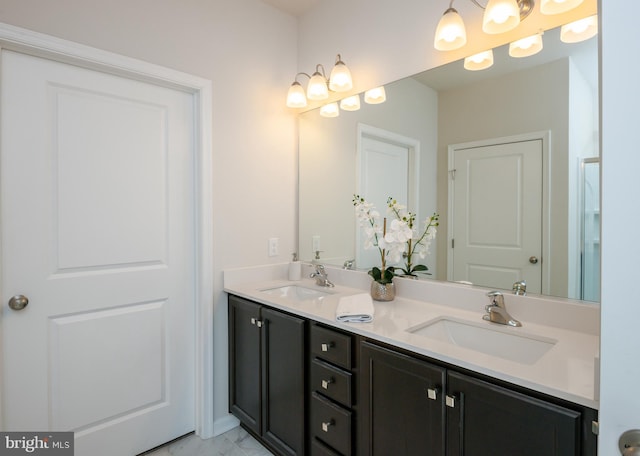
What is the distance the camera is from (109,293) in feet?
5.78

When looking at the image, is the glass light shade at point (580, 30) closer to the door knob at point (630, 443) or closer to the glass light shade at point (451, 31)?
the glass light shade at point (451, 31)

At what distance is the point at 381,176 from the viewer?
1.99m

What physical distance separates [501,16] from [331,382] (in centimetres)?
162

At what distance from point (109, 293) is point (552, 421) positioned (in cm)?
189

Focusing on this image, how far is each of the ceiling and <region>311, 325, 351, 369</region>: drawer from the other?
2.03m

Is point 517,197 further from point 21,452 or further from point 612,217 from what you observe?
point 21,452

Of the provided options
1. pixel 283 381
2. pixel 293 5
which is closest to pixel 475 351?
pixel 283 381

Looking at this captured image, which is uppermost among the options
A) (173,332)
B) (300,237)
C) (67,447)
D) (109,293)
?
(300,237)

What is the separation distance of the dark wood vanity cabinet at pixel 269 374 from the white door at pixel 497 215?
0.85 meters

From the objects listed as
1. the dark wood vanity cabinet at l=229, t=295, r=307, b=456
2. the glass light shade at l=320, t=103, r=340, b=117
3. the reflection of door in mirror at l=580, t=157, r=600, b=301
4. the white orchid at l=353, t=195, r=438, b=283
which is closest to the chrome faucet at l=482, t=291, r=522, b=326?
the reflection of door in mirror at l=580, t=157, r=600, b=301

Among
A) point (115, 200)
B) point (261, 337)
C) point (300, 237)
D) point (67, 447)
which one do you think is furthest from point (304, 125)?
point (67, 447)

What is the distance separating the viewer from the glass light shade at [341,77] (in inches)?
78.9

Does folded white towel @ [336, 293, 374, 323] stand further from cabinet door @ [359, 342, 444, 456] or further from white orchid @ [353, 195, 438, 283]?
white orchid @ [353, 195, 438, 283]

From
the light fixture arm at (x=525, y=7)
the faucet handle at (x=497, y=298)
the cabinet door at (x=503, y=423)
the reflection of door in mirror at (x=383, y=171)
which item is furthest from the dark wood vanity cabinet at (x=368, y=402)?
the light fixture arm at (x=525, y=7)
